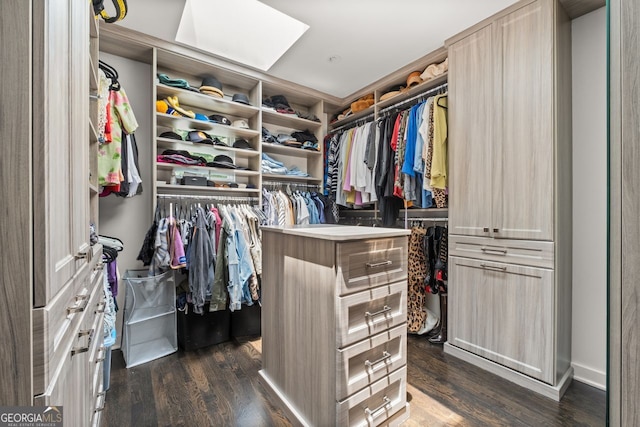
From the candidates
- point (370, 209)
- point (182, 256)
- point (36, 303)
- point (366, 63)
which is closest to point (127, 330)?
point (182, 256)

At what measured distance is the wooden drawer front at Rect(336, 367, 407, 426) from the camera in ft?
4.02

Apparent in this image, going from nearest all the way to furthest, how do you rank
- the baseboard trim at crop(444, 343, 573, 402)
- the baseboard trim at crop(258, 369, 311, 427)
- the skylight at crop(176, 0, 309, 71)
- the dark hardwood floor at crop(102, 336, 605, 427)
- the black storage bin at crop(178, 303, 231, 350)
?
the baseboard trim at crop(258, 369, 311, 427) → the dark hardwood floor at crop(102, 336, 605, 427) → the baseboard trim at crop(444, 343, 573, 402) → the skylight at crop(176, 0, 309, 71) → the black storage bin at crop(178, 303, 231, 350)

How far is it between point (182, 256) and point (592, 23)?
3293 mm

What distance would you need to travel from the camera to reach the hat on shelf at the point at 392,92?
2816mm

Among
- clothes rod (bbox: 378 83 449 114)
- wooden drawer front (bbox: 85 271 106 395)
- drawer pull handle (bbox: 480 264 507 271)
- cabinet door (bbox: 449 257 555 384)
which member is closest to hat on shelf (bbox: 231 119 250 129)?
clothes rod (bbox: 378 83 449 114)

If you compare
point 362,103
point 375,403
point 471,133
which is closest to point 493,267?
point 471,133

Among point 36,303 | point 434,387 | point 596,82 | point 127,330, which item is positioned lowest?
point 434,387

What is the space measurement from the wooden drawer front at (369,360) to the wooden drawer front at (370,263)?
0.87ft

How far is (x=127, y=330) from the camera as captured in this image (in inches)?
81.1

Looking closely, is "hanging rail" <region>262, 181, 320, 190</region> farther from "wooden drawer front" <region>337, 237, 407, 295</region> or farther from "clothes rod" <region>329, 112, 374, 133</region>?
"wooden drawer front" <region>337, 237, 407, 295</region>

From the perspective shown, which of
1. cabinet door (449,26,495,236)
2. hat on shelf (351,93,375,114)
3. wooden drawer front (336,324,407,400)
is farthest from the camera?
hat on shelf (351,93,375,114)

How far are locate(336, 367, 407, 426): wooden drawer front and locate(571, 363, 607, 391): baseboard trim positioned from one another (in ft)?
4.38

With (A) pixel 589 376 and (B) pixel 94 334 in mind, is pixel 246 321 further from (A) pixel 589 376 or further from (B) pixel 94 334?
(A) pixel 589 376

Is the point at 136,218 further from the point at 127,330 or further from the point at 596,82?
the point at 596,82
